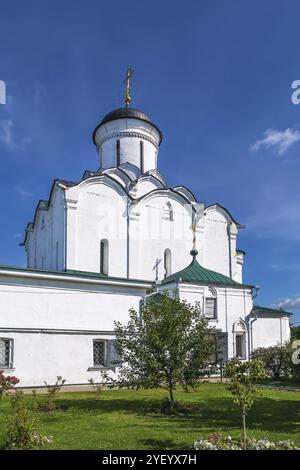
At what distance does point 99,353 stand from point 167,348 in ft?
21.0

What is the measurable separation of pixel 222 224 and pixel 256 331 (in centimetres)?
648

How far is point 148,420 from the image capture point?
10.5 metres

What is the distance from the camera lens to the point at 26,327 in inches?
627

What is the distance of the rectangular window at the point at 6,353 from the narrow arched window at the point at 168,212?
1106cm

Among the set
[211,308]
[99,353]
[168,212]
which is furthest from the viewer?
[168,212]

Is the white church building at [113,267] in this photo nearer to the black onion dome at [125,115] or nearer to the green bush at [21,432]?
the black onion dome at [125,115]

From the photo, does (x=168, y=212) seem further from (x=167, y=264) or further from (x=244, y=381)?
(x=244, y=381)

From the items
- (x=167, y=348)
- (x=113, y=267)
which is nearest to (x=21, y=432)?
(x=167, y=348)

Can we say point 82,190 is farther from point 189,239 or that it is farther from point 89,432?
point 89,432

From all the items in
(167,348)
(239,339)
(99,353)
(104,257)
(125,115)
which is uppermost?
(125,115)

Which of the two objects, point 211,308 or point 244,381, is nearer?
point 244,381

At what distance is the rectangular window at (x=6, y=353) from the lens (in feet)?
50.8

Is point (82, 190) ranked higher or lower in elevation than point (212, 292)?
higher
